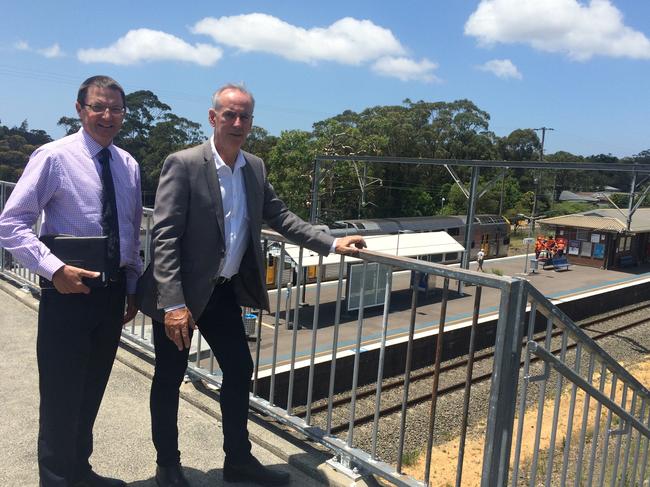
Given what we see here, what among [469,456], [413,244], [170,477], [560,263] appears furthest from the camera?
[560,263]

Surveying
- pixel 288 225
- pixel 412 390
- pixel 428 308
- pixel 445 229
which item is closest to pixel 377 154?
pixel 445 229

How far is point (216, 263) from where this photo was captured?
7.72ft

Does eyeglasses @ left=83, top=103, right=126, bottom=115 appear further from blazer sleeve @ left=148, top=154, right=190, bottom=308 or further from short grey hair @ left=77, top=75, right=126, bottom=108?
blazer sleeve @ left=148, top=154, right=190, bottom=308

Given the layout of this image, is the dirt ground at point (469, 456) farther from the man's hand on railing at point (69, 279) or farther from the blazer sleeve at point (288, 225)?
the man's hand on railing at point (69, 279)

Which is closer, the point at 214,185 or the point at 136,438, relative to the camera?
the point at 214,185

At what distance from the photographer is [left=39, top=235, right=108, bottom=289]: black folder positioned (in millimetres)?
2131

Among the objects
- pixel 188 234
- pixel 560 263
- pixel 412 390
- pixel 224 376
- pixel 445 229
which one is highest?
pixel 188 234

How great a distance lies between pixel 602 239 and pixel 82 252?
104ft

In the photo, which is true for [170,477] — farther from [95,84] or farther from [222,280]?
[95,84]

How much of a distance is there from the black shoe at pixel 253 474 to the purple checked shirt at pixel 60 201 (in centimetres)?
108

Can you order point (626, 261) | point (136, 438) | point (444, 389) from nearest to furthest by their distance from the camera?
point (136, 438), point (444, 389), point (626, 261)

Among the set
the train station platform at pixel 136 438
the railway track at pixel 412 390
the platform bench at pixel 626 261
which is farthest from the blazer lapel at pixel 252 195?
the platform bench at pixel 626 261

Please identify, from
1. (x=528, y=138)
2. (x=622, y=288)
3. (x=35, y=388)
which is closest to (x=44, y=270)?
(x=35, y=388)

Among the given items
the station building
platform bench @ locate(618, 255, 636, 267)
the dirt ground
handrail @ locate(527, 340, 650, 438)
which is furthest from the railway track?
platform bench @ locate(618, 255, 636, 267)
